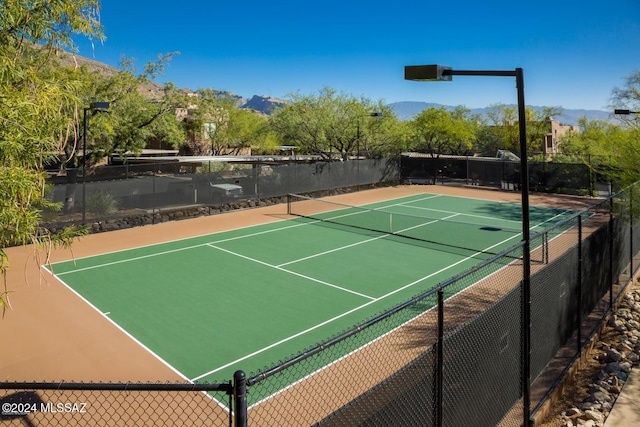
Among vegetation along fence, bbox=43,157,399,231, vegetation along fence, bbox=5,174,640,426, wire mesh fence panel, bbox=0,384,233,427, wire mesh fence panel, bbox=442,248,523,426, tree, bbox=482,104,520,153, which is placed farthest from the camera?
tree, bbox=482,104,520,153

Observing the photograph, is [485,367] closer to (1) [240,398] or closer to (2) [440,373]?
(2) [440,373]

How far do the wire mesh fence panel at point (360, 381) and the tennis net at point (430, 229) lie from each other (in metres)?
6.23

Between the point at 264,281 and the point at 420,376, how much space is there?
932 cm

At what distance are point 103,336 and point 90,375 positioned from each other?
5.37 ft

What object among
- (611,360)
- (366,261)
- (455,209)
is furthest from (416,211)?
(611,360)

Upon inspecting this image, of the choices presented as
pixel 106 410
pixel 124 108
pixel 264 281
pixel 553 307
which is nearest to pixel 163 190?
pixel 124 108

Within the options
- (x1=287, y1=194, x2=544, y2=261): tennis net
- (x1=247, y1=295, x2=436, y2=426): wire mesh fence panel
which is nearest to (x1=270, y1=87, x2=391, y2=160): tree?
(x1=287, y1=194, x2=544, y2=261): tennis net

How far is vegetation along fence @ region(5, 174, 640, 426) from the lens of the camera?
486 centimetres

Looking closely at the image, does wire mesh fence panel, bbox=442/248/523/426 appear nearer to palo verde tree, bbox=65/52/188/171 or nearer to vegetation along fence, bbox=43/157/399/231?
vegetation along fence, bbox=43/157/399/231

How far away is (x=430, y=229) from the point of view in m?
21.1

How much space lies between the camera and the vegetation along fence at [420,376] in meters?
4.86

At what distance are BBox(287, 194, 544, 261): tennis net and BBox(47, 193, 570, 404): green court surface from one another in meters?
0.08

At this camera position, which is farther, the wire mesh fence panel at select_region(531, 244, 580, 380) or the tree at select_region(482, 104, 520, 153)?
the tree at select_region(482, 104, 520, 153)

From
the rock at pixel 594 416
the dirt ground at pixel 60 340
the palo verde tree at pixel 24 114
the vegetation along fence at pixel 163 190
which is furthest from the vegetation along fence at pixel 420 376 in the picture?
the vegetation along fence at pixel 163 190
